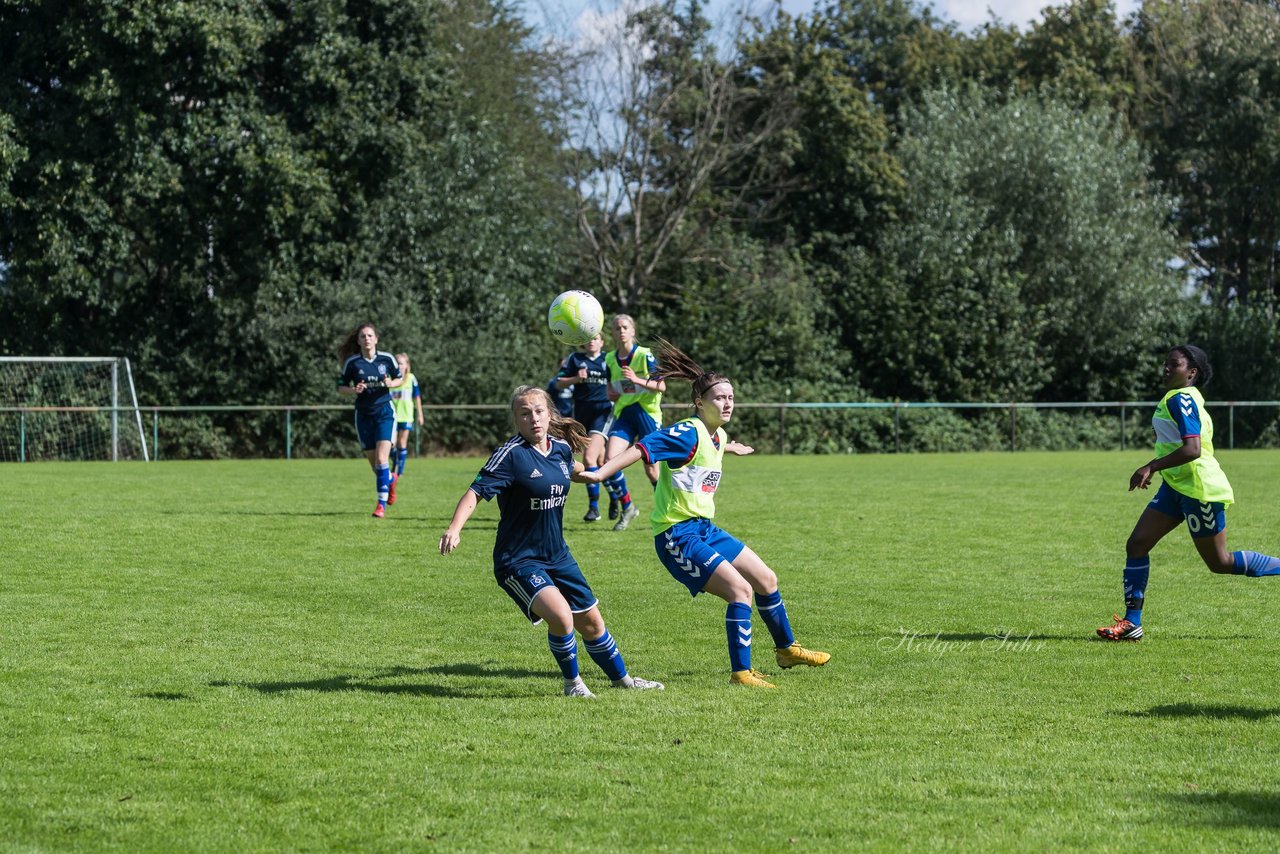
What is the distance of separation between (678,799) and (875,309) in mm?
34740

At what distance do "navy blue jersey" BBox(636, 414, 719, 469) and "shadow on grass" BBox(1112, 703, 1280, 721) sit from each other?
8.02 feet

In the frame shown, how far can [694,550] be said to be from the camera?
7.20m

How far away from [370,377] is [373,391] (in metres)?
0.21

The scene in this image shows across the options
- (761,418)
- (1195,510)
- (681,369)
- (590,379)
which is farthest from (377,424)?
(761,418)

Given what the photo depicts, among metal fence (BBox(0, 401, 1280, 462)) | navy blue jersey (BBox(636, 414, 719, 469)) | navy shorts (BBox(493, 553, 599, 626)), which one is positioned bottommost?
metal fence (BBox(0, 401, 1280, 462))

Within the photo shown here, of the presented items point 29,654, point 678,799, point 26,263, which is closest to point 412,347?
point 26,263

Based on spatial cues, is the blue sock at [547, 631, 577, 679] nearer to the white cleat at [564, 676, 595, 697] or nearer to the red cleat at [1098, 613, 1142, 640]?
the white cleat at [564, 676, 595, 697]

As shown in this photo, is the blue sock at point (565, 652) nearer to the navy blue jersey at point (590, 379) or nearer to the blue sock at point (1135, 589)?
the blue sock at point (1135, 589)

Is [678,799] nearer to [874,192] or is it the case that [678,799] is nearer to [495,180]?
[495,180]

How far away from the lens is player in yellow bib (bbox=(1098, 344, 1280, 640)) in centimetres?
838

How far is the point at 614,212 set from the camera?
39344mm

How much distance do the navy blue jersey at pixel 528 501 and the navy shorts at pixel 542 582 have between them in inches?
1.6

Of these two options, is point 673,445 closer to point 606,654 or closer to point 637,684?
point 606,654

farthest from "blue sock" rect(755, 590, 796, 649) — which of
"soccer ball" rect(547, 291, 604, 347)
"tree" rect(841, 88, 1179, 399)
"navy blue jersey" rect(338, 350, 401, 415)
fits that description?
"tree" rect(841, 88, 1179, 399)
